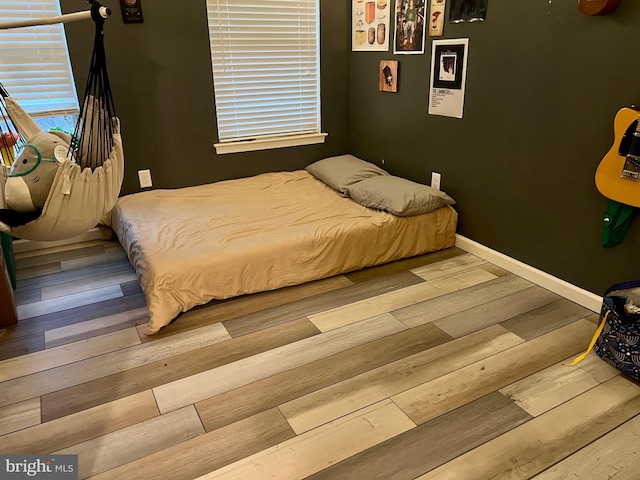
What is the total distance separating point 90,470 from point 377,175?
2.58 m

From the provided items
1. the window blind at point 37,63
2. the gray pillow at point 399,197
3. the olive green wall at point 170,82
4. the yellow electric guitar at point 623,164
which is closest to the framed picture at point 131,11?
the olive green wall at point 170,82

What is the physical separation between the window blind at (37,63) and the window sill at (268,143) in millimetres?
1027

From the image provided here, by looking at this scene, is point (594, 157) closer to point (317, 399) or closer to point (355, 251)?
point (355, 251)

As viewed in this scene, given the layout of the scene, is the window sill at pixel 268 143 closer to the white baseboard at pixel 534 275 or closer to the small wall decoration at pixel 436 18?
the small wall decoration at pixel 436 18

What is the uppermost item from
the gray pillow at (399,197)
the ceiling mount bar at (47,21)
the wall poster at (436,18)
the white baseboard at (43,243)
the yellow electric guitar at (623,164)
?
the wall poster at (436,18)

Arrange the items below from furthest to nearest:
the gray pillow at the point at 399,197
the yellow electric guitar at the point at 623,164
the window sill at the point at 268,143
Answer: the window sill at the point at 268,143 < the gray pillow at the point at 399,197 < the yellow electric guitar at the point at 623,164

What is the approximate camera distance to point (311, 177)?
3.71m

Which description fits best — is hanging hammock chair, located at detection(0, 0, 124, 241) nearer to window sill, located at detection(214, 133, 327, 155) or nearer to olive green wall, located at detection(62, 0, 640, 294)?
olive green wall, located at detection(62, 0, 640, 294)

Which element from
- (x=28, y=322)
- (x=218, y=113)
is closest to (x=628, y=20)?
(x=218, y=113)

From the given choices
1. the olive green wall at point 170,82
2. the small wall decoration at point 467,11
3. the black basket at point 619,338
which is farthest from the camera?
the olive green wall at point 170,82

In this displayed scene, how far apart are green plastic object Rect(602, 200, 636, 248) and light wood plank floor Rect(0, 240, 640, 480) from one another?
421 mm

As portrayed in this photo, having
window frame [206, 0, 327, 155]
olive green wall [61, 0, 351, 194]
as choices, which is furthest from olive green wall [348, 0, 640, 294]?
olive green wall [61, 0, 351, 194]

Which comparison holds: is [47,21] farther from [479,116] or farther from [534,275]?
[534,275]

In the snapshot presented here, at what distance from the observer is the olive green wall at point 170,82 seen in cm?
302
